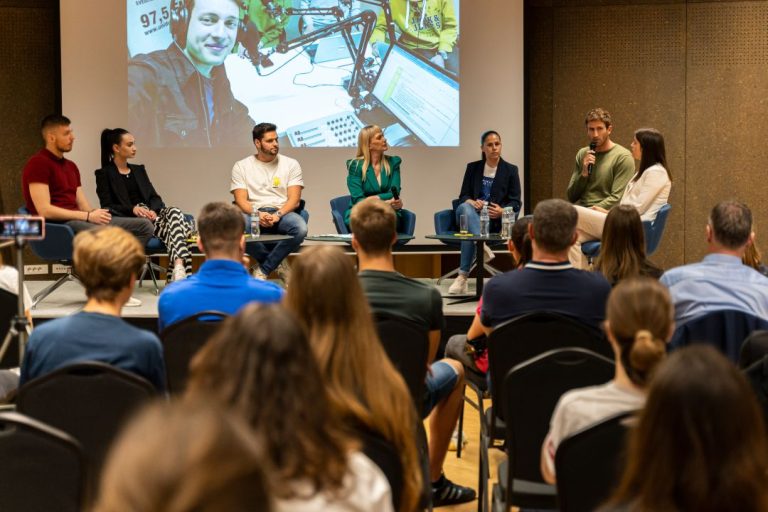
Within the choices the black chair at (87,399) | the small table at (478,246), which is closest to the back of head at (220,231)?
the black chair at (87,399)

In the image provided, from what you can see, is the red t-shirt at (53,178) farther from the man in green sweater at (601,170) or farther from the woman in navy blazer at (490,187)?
the man in green sweater at (601,170)

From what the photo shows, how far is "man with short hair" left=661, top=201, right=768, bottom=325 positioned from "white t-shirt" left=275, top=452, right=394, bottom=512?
1873 millimetres

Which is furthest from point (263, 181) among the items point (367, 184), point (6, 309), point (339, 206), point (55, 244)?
point (6, 309)

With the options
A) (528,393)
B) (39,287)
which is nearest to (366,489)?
(528,393)

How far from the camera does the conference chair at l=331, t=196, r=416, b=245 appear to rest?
7004 millimetres

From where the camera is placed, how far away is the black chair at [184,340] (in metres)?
2.86

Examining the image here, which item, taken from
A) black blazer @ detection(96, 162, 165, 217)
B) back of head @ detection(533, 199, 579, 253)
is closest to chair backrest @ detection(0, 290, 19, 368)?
back of head @ detection(533, 199, 579, 253)

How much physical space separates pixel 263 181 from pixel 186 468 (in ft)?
21.0

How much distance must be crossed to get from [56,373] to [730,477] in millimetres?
1496

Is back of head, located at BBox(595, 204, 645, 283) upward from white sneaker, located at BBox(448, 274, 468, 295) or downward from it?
upward

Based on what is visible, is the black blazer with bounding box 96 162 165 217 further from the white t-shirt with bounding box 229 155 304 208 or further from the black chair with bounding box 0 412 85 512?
the black chair with bounding box 0 412 85 512

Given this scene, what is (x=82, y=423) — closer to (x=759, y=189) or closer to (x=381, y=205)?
(x=381, y=205)

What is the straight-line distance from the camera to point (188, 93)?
315 inches

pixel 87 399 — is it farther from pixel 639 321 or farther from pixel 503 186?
pixel 503 186
